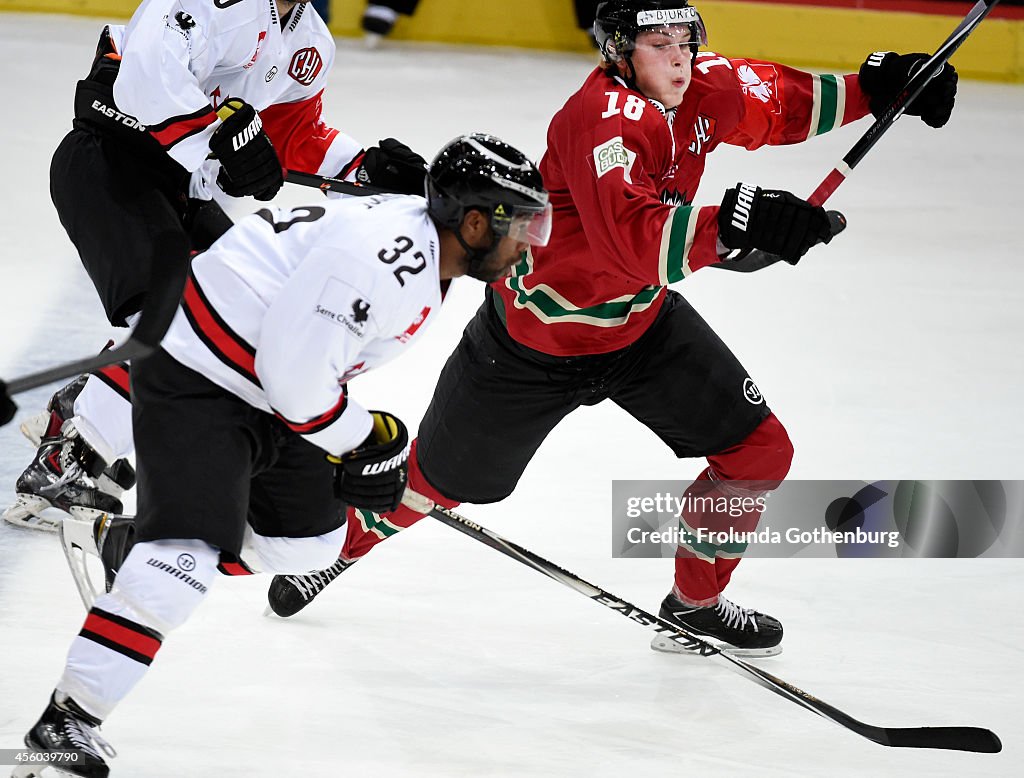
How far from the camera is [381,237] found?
2.26 metres

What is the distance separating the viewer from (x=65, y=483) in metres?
3.29

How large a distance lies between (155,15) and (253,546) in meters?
1.17

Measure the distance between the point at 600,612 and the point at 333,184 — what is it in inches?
44.7

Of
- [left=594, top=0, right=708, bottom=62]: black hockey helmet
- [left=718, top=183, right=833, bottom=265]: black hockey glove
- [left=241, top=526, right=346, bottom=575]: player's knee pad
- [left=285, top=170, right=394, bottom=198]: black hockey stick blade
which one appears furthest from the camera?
[left=285, top=170, right=394, bottom=198]: black hockey stick blade

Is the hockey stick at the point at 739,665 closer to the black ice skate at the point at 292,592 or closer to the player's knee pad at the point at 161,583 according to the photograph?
the black ice skate at the point at 292,592

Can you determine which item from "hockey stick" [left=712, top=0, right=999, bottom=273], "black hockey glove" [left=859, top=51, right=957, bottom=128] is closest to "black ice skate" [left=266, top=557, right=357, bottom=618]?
"hockey stick" [left=712, top=0, right=999, bottom=273]

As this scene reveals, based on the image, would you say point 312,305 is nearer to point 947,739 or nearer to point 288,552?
point 288,552

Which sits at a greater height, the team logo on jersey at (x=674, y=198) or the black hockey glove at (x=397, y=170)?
the team logo on jersey at (x=674, y=198)

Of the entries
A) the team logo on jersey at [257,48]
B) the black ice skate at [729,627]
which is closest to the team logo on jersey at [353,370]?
the black ice skate at [729,627]

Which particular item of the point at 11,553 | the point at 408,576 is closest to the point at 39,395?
the point at 11,553

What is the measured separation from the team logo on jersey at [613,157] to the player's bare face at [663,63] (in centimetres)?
21

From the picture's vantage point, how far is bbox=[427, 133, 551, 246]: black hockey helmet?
231cm

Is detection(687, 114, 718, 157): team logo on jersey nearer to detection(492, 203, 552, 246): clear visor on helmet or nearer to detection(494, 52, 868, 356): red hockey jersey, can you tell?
detection(494, 52, 868, 356): red hockey jersey

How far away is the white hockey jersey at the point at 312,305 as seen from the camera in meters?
2.20
